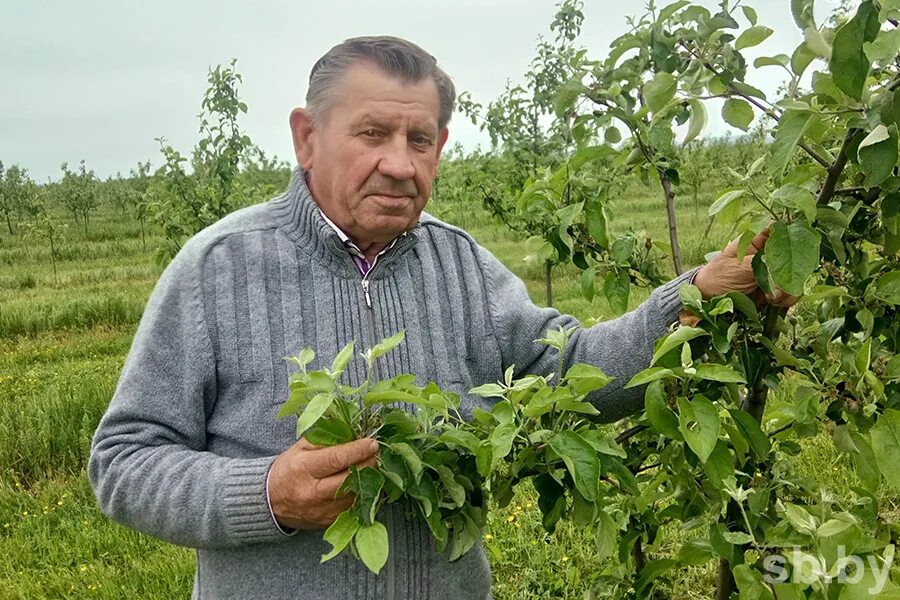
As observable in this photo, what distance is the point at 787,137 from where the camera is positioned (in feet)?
3.28

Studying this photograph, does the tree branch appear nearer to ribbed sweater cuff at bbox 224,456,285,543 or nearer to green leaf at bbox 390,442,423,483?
green leaf at bbox 390,442,423,483

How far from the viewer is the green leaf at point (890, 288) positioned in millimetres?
1174

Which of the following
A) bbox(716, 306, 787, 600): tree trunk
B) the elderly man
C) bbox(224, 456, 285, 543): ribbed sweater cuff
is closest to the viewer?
bbox(716, 306, 787, 600): tree trunk

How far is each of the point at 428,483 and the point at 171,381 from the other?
0.67m

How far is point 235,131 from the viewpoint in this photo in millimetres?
5316

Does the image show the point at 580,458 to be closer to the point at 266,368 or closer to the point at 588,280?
the point at 588,280

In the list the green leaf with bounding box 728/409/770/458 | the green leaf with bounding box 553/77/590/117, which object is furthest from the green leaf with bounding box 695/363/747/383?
the green leaf with bounding box 553/77/590/117

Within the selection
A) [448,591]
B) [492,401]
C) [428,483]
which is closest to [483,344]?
[492,401]

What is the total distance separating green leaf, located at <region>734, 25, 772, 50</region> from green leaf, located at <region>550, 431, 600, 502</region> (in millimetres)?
689

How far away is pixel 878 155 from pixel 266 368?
3.83 ft

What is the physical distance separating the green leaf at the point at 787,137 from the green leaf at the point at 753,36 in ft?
0.99

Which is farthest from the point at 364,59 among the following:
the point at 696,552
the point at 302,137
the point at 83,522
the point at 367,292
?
the point at 83,522

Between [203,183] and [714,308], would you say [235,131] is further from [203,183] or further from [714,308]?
[714,308]

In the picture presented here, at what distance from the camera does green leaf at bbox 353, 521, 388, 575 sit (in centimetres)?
104
